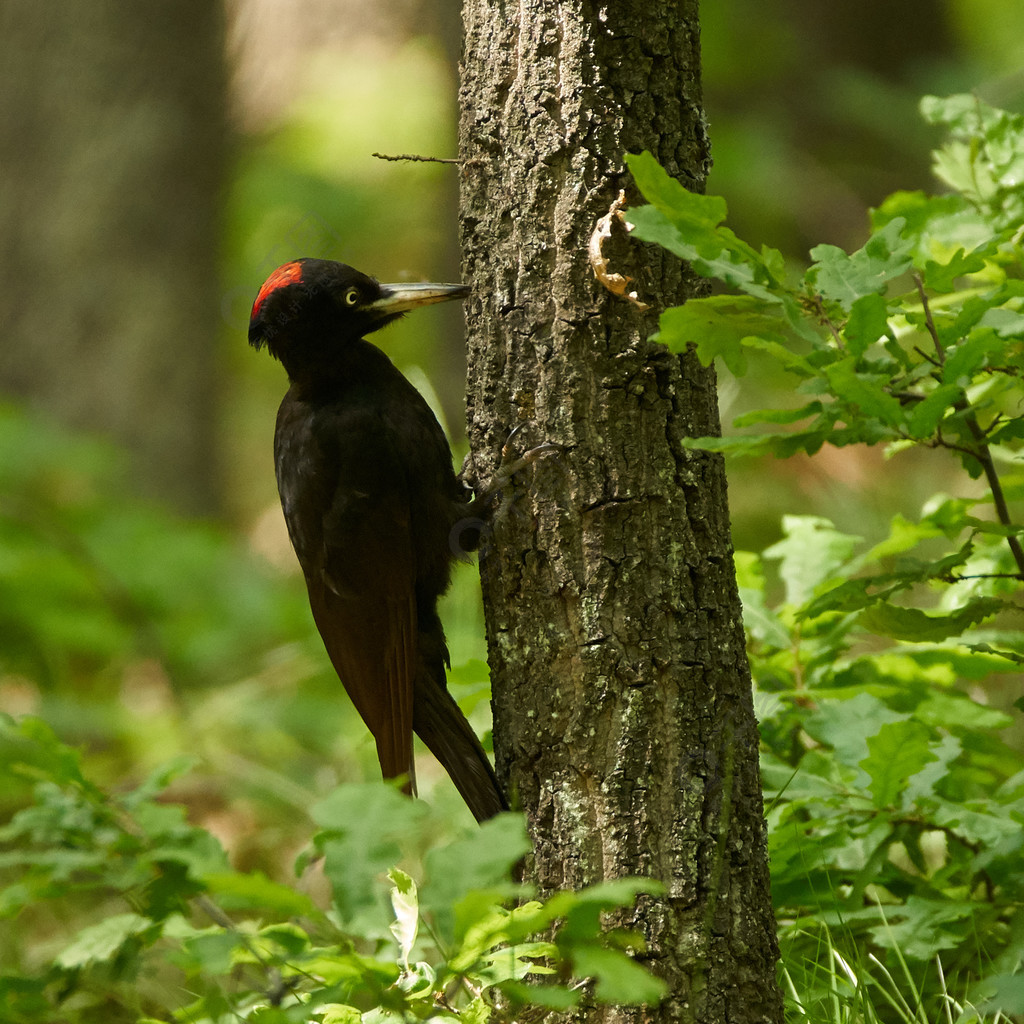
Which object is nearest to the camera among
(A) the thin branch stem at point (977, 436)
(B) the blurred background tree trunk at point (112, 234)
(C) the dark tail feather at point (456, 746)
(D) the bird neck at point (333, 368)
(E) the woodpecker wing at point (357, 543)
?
(A) the thin branch stem at point (977, 436)

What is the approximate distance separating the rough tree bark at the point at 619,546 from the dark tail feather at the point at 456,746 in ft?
0.59

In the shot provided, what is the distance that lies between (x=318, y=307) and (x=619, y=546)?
1148mm

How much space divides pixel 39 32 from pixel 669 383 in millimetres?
5339

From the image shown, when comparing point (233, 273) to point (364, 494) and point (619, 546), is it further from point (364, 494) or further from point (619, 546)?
point (619, 546)

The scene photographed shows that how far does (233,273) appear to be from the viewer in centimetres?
873

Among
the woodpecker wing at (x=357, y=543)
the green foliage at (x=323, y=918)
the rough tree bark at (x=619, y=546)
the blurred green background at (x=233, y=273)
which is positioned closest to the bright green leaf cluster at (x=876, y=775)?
the rough tree bark at (x=619, y=546)

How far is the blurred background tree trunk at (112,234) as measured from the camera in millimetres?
5699

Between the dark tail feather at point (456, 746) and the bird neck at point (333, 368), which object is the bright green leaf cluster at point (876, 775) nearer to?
the dark tail feather at point (456, 746)

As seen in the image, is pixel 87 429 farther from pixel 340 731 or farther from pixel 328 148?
pixel 328 148

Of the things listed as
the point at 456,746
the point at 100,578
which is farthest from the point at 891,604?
the point at 100,578

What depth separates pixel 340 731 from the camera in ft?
12.3

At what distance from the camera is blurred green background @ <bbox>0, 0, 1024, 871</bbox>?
3654 mm

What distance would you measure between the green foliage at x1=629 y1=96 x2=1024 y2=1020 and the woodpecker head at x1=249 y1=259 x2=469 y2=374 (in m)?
1.11

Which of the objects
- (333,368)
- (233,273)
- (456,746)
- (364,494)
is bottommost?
(456,746)
